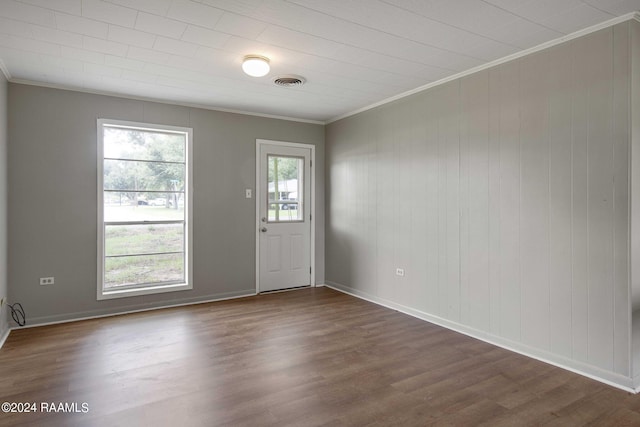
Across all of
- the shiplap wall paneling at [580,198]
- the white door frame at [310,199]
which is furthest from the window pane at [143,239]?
the shiplap wall paneling at [580,198]

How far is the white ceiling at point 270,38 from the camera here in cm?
243

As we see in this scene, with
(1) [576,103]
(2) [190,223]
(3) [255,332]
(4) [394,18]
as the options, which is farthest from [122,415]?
(1) [576,103]

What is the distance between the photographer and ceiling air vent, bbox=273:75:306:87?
12.4 ft

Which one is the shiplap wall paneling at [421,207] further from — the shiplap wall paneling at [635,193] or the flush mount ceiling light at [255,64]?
the flush mount ceiling light at [255,64]

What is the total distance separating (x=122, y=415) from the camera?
2.28 m

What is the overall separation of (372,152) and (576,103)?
2.47m

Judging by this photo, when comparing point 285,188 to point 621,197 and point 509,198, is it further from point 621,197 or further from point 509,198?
point 621,197

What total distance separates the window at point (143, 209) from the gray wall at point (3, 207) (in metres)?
0.83

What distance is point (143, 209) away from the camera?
461 cm

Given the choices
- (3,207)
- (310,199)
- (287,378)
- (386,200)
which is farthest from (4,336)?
(386,200)

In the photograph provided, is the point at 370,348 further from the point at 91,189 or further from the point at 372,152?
the point at 91,189

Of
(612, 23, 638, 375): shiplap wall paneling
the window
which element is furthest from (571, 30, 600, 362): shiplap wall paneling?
the window

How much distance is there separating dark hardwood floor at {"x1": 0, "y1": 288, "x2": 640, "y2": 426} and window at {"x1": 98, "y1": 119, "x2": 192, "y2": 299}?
71cm

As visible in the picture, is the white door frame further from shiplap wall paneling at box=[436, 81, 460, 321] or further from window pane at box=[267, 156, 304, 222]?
shiplap wall paneling at box=[436, 81, 460, 321]
